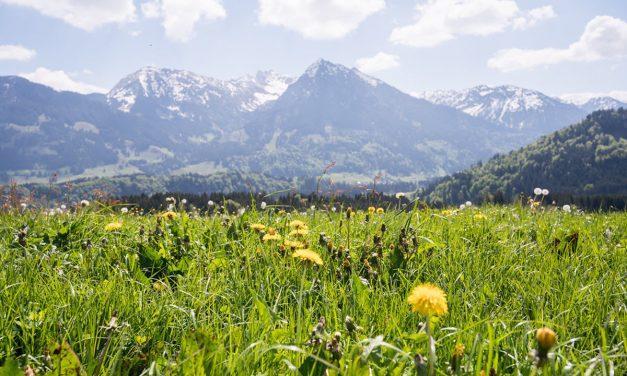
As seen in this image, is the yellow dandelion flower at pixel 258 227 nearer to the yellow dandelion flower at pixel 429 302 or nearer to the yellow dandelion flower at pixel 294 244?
the yellow dandelion flower at pixel 294 244

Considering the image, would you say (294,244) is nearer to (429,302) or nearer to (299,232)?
(299,232)

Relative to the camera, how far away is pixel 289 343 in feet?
8.16

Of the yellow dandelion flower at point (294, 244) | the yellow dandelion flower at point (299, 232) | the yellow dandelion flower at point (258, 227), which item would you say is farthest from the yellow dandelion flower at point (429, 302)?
the yellow dandelion flower at point (258, 227)

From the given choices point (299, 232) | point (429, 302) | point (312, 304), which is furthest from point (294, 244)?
point (429, 302)

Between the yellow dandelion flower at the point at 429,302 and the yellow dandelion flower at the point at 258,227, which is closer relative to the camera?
the yellow dandelion flower at the point at 429,302

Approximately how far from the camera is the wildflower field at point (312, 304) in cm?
212

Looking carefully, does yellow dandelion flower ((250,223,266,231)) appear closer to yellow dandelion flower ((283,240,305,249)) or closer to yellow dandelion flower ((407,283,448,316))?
yellow dandelion flower ((283,240,305,249))

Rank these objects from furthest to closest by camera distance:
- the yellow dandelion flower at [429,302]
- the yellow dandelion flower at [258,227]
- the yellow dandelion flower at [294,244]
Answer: the yellow dandelion flower at [258,227]
the yellow dandelion flower at [294,244]
the yellow dandelion flower at [429,302]

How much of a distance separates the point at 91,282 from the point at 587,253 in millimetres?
4920

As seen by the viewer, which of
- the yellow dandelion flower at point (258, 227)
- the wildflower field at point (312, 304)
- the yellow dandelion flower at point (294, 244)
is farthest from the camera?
the yellow dandelion flower at point (258, 227)

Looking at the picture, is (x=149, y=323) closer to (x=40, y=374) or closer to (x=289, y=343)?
(x=40, y=374)

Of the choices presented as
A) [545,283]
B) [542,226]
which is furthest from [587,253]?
[545,283]

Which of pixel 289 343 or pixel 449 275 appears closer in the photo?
pixel 289 343

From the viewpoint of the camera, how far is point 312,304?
3.44 metres
